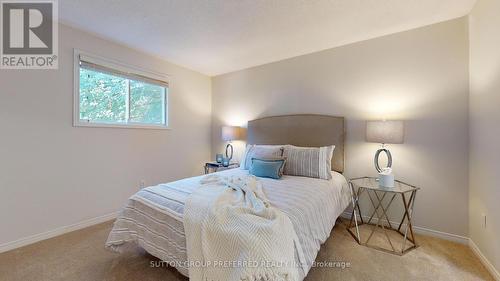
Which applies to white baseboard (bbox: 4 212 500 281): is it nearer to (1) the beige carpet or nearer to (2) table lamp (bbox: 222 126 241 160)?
(1) the beige carpet

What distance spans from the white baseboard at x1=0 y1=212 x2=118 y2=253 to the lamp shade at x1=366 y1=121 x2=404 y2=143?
137 inches

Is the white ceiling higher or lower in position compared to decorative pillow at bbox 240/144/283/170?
higher

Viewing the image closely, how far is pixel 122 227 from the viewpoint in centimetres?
188

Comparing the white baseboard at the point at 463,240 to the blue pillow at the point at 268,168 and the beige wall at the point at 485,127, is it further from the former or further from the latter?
the blue pillow at the point at 268,168

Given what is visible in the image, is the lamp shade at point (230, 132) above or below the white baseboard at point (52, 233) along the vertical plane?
above

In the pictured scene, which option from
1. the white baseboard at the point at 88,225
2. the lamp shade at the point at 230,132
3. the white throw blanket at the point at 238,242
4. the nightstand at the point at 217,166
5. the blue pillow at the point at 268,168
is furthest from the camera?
the lamp shade at the point at 230,132

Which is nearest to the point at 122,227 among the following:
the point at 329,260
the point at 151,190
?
the point at 151,190

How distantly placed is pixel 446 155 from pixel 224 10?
2.80 meters

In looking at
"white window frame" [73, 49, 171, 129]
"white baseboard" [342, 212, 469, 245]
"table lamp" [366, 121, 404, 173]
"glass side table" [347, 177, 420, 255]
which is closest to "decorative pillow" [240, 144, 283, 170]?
"glass side table" [347, 177, 420, 255]

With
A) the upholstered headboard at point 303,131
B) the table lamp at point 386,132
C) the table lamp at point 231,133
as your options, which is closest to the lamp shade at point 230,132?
the table lamp at point 231,133

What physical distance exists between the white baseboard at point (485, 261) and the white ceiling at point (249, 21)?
2.33 metres

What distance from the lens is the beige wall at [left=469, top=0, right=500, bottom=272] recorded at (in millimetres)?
1708

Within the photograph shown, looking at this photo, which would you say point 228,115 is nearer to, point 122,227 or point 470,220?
point 122,227
